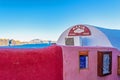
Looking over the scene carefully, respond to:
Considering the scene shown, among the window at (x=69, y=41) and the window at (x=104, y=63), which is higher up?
the window at (x=69, y=41)

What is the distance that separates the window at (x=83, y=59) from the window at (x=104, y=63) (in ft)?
2.91

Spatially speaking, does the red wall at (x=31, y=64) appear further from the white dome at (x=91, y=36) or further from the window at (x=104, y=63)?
the white dome at (x=91, y=36)

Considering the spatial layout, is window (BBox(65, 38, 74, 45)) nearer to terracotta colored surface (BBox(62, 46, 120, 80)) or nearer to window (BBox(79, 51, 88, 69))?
terracotta colored surface (BBox(62, 46, 120, 80))

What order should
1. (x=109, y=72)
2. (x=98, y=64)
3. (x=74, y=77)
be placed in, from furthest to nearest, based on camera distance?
(x=109, y=72) → (x=98, y=64) → (x=74, y=77)

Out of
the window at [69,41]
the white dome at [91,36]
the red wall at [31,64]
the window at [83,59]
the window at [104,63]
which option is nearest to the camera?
the red wall at [31,64]

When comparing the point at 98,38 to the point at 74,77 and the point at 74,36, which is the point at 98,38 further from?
the point at 74,77

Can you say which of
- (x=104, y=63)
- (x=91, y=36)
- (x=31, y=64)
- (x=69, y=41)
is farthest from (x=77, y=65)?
(x=91, y=36)

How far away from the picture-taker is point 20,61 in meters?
6.25

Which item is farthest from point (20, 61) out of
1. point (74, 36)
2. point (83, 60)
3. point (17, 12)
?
point (17, 12)

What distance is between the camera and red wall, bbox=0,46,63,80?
6012 mm

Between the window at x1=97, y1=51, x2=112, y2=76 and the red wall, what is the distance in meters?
2.68

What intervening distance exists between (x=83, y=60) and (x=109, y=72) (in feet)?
7.33

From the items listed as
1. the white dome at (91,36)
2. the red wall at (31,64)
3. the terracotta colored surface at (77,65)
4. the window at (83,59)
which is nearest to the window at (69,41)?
the white dome at (91,36)

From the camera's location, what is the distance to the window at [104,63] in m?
9.41
